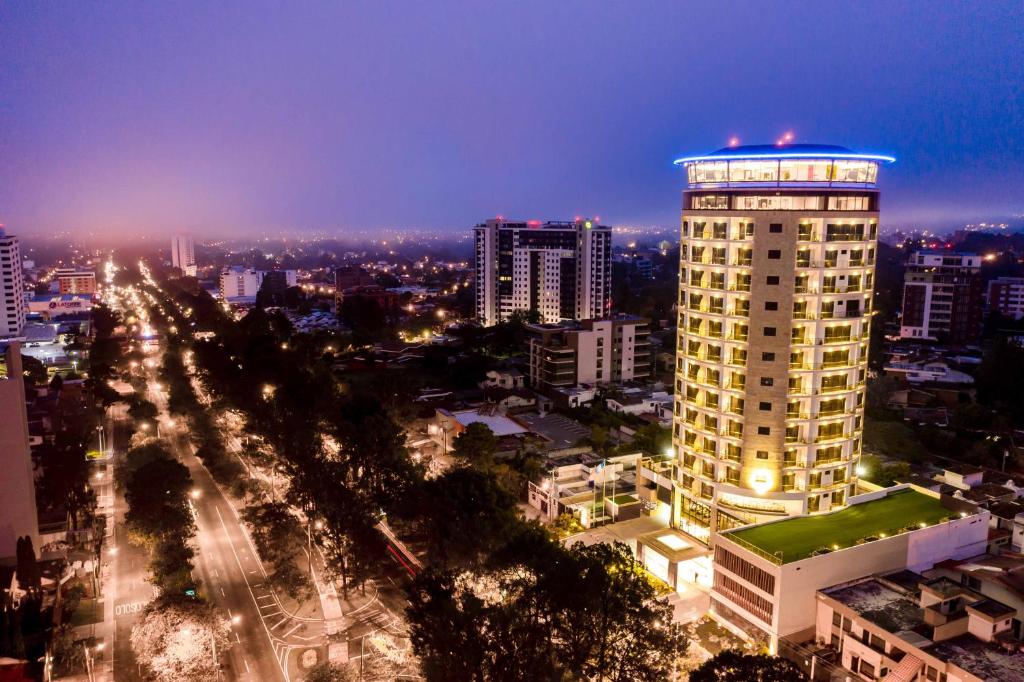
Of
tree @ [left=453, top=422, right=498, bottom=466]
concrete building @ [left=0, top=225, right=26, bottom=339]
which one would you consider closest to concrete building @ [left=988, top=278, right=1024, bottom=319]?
tree @ [left=453, top=422, right=498, bottom=466]

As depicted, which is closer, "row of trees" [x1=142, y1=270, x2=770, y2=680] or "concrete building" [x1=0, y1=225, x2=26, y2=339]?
"row of trees" [x1=142, y1=270, x2=770, y2=680]

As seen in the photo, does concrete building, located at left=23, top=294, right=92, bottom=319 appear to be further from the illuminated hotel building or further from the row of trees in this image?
the illuminated hotel building

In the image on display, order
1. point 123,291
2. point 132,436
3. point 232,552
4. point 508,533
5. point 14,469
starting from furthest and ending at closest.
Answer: point 123,291, point 132,436, point 232,552, point 14,469, point 508,533

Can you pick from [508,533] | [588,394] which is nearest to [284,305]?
[588,394]

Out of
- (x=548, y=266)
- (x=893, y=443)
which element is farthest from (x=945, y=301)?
(x=893, y=443)

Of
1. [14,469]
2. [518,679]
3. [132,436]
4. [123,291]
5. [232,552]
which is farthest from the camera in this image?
[123,291]

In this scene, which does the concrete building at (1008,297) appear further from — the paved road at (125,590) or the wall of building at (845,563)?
the paved road at (125,590)

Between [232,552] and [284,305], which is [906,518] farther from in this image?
[284,305]
